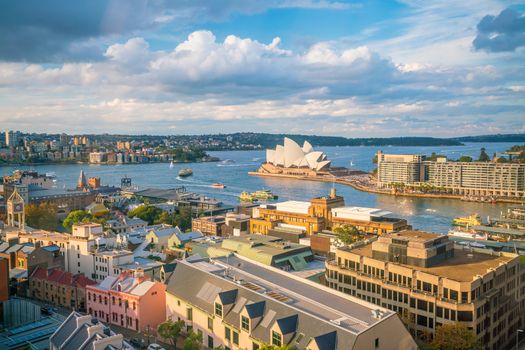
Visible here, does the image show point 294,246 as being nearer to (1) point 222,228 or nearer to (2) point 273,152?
(1) point 222,228

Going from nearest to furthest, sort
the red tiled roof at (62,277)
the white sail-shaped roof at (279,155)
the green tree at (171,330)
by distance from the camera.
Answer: the green tree at (171,330)
the red tiled roof at (62,277)
the white sail-shaped roof at (279,155)

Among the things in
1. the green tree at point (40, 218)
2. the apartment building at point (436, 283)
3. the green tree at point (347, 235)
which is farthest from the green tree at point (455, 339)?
the green tree at point (40, 218)

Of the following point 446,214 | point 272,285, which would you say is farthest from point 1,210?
point 446,214

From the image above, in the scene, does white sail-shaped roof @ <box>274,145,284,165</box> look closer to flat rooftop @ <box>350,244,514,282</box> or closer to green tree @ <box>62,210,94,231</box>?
green tree @ <box>62,210,94,231</box>

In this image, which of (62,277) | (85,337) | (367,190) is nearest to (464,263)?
(85,337)

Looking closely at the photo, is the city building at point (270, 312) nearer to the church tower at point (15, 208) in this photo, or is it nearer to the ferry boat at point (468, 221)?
the church tower at point (15, 208)

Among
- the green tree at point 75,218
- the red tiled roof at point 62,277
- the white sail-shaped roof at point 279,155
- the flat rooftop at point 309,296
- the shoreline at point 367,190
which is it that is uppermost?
the white sail-shaped roof at point 279,155

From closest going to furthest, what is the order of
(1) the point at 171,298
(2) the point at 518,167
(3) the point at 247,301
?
(3) the point at 247,301 → (1) the point at 171,298 → (2) the point at 518,167
